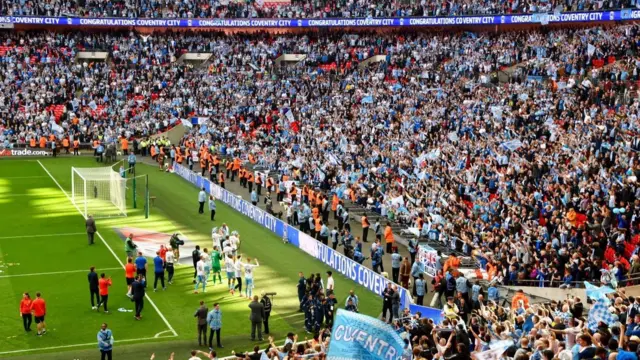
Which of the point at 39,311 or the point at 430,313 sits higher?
the point at 430,313

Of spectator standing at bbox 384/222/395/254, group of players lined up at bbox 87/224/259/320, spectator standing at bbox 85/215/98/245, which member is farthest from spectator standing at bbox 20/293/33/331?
spectator standing at bbox 384/222/395/254

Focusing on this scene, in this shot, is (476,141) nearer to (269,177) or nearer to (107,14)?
(269,177)

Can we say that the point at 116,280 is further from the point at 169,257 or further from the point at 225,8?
the point at 225,8

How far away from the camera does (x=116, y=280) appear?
102 feet

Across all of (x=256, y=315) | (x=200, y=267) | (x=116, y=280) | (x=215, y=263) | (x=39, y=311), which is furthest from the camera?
(x=116, y=280)

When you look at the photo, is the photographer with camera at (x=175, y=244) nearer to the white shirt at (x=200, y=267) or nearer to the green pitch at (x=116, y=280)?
the green pitch at (x=116, y=280)

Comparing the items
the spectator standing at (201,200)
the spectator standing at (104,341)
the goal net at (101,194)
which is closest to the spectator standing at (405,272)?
the spectator standing at (104,341)

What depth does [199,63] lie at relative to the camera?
72000 millimetres

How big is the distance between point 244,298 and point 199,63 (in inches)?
1777

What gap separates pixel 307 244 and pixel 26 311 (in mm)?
12376

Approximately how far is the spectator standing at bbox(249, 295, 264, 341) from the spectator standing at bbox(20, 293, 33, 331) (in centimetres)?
617

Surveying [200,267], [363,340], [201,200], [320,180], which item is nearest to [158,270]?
[200,267]

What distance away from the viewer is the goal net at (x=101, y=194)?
41.6 meters

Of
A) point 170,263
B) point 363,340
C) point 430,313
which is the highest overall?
point 363,340
